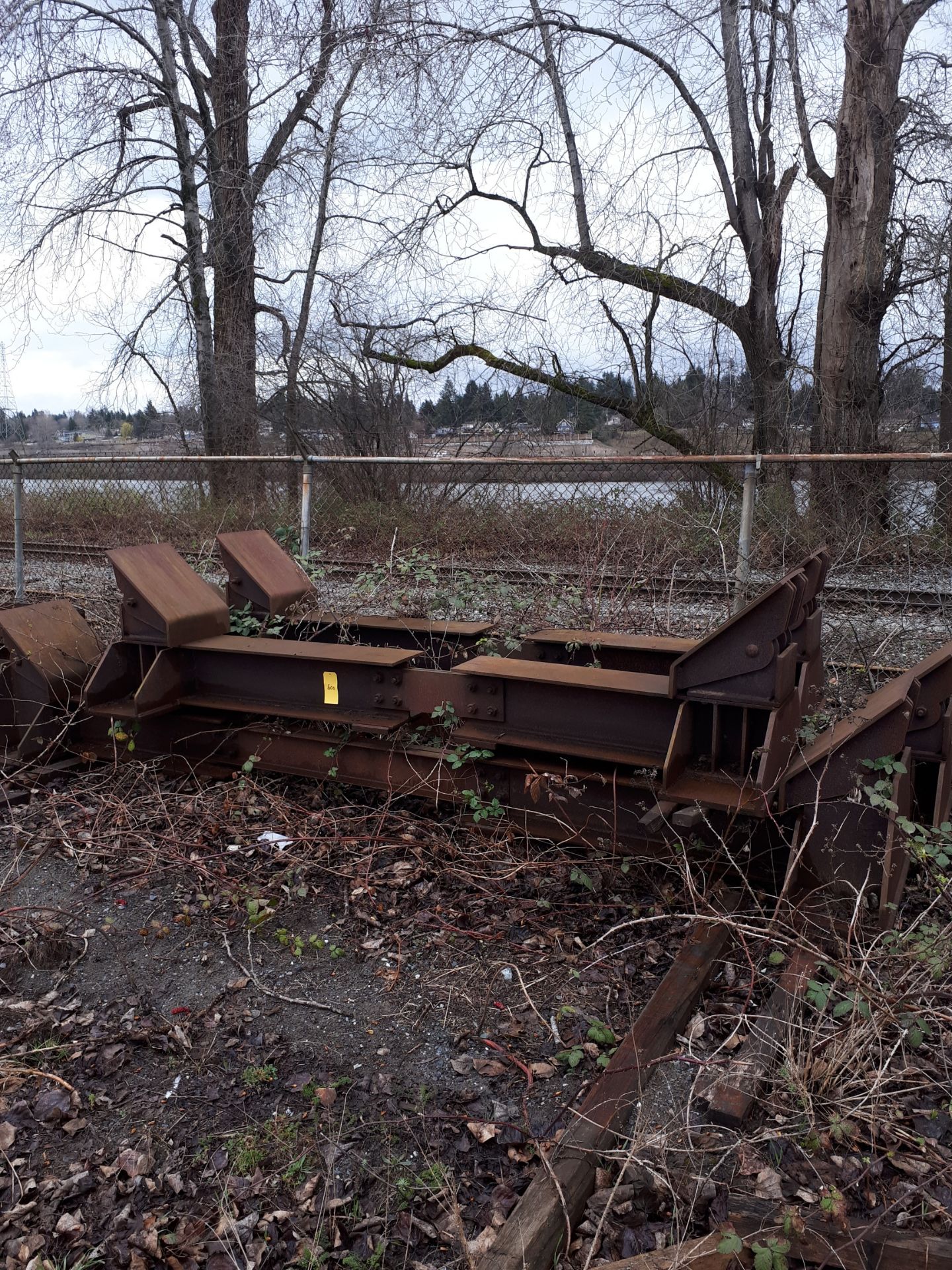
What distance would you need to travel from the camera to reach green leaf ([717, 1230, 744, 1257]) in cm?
214

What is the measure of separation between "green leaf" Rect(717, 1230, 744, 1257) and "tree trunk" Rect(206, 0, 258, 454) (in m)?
14.6

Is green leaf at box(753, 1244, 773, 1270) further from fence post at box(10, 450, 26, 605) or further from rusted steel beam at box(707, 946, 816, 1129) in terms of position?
fence post at box(10, 450, 26, 605)

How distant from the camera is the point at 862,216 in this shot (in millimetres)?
11859

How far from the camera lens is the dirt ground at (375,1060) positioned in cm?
242

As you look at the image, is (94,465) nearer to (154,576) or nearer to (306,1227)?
(154,576)

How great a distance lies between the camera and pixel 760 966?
3.50 metres

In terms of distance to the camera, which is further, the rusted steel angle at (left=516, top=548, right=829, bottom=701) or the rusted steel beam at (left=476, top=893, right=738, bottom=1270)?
the rusted steel angle at (left=516, top=548, right=829, bottom=701)

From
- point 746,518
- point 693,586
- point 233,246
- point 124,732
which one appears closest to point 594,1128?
point 124,732

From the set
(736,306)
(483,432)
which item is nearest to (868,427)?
(736,306)

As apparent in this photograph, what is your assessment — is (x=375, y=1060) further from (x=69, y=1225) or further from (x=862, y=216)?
(x=862, y=216)

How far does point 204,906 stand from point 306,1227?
1.89 m

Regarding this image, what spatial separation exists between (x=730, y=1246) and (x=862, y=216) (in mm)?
12711

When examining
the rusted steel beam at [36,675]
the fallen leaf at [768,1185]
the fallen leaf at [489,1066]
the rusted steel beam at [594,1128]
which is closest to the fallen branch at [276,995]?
the fallen leaf at [489,1066]

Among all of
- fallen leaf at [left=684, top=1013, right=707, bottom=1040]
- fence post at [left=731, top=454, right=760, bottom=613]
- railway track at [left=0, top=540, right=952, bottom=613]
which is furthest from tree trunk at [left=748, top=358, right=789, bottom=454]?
fallen leaf at [left=684, top=1013, right=707, bottom=1040]
